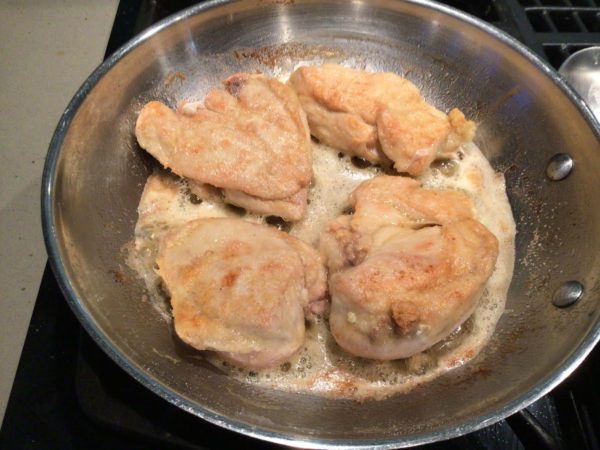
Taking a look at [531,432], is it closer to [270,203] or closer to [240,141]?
[270,203]

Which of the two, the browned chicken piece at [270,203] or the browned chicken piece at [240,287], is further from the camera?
the browned chicken piece at [270,203]

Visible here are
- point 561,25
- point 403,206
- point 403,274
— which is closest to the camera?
point 403,274

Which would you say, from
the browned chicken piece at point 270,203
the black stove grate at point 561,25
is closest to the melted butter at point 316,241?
the browned chicken piece at point 270,203

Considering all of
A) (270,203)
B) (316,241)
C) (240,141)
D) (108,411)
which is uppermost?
(240,141)

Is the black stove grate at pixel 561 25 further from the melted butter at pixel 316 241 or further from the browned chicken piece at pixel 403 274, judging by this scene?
the browned chicken piece at pixel 403 274

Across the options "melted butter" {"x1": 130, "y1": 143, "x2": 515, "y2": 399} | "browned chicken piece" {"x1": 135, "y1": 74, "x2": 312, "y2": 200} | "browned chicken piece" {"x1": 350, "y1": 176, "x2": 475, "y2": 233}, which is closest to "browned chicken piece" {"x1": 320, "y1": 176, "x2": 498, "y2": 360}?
"browned chicken piece" {"x1": 350, "y1": 176, "x2": 475, "y2": 233}

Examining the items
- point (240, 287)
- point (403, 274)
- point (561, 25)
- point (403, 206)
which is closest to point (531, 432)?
point (403, 274)

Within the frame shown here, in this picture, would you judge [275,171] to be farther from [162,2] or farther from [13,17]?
[13,17]

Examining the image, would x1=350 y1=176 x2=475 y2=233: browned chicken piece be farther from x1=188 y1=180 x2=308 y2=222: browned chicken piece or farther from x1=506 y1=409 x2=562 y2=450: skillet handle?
x1=506 y1=409 x2=562 y2=450: skillet handle
